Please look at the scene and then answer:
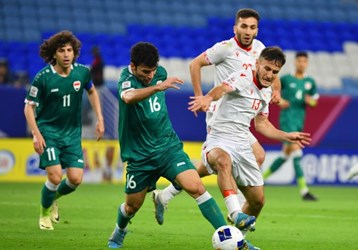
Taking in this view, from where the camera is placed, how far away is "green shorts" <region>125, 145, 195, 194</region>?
8.59m

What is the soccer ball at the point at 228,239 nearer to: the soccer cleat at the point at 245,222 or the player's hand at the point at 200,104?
the soccer cleat at the point at 245,222

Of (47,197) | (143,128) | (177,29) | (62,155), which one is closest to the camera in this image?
(143,128)

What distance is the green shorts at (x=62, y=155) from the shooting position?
10734 mm

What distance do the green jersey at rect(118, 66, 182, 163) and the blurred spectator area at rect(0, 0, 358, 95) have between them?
14.4 meters

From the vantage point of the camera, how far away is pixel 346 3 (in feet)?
97.0

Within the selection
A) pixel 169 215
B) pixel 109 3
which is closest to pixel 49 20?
pixel 109 3

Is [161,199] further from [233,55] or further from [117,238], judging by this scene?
[233,55]

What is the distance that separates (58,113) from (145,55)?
2.86 metres

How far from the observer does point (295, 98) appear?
17.2 metres

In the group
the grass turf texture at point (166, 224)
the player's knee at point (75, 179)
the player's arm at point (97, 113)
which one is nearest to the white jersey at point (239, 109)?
the grass turf texture at point (166, 224)

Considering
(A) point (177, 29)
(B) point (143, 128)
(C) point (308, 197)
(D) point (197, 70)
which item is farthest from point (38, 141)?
(A) point (177, 29)

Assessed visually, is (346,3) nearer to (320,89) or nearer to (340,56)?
(340,56)

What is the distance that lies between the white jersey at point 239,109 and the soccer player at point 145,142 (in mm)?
553

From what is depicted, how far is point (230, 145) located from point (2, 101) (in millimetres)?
10878
